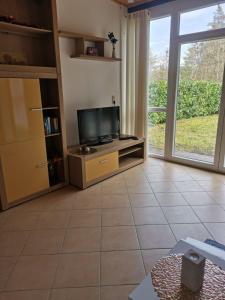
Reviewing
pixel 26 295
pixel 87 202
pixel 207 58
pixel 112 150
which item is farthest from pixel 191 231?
pixel 207 58

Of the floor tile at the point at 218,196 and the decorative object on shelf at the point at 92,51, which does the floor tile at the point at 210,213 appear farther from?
the decorative object on shelf at the point at 92,51

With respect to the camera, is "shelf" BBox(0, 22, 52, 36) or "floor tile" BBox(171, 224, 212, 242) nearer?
"floor tile" BBox(171, 224, 212, 242)

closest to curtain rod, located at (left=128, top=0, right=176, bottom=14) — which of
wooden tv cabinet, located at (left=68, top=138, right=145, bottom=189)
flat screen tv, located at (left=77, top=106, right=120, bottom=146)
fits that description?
flat screen tv, located at (left=77, top=106, right=120, bottom=146)

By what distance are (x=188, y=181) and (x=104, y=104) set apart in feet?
6.21

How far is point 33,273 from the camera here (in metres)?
1.67

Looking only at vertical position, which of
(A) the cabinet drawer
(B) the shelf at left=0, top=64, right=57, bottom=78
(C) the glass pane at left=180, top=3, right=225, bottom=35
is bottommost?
(A) the cabinet drawer

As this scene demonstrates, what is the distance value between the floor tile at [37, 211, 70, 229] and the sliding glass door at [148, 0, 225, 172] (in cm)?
235

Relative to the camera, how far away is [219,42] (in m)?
3.17

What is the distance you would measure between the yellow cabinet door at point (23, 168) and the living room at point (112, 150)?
13 mm

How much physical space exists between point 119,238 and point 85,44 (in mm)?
2817

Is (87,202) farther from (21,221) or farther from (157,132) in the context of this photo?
(157,132)

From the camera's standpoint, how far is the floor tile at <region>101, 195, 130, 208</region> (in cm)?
259

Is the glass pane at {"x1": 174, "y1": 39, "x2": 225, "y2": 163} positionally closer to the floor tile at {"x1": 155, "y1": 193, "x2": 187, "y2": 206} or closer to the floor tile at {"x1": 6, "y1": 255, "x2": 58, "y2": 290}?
the floor tile at {"x1": 155, "y1": 193, "x2": 187, "y2": 206}

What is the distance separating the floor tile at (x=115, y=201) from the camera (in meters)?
2.59
